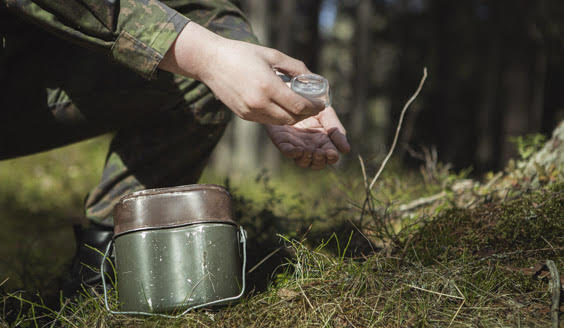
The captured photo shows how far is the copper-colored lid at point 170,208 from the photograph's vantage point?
1348 mm

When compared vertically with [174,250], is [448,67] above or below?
below

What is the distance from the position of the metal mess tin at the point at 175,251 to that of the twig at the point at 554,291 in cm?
88

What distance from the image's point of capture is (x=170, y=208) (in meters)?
1.35

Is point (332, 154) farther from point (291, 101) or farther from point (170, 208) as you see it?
point (170, 208)

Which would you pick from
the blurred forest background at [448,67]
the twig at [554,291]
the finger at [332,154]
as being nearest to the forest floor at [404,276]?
the twig at [554,291]

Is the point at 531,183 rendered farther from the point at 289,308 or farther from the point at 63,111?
the point at 63,111

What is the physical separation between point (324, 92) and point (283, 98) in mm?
175

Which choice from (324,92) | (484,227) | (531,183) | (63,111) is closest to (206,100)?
(63,111)

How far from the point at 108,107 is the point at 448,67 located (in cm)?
1248

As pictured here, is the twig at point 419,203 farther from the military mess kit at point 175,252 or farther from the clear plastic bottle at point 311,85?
the military mess kit at point 175,252

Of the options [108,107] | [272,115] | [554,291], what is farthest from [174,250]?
[554,291]

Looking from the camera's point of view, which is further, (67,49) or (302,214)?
(302,214)

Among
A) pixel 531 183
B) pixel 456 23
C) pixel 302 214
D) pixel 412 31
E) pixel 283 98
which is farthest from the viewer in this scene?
pixel 412 31

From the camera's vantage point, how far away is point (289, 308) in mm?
1404
